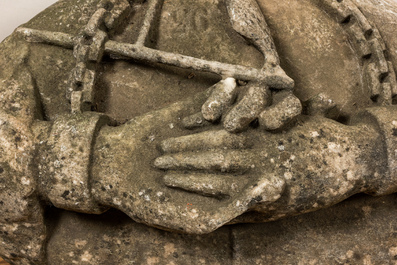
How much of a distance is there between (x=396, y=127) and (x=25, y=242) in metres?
1.35

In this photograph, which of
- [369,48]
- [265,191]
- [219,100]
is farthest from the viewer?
[369,48]

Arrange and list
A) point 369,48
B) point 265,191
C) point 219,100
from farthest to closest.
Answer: point 369,48 → point 219,100 → point 265,191

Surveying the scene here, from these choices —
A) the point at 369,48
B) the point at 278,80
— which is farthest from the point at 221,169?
the point at 369,48

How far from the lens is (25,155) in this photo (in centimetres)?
146

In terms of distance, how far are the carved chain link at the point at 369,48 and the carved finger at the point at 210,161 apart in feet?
2.08

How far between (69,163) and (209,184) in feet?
1.47

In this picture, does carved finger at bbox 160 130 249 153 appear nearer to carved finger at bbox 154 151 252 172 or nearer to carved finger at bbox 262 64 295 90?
carved finger at bbox 154 151 252 172

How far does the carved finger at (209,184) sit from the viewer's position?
1.35 meters

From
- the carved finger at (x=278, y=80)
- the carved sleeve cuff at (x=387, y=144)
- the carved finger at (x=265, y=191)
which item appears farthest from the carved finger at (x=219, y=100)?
the carved sleeve cuff at (x=387, y=144)

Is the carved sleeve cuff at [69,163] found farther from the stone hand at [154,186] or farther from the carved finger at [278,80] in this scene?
the carved finger at [278,80]

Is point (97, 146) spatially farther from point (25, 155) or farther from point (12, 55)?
point (12, 55)

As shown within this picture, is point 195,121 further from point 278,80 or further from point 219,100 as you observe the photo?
point 278,80

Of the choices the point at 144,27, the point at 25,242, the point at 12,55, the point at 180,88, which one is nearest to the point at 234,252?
the point at 180,88

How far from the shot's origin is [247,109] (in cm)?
141
